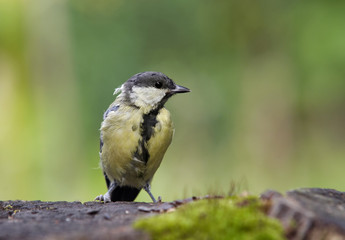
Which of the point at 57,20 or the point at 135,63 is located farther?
the point at 135,63

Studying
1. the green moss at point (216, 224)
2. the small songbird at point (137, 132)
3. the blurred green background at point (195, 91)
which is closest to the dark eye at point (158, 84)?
the small songbird at point (137, 132)

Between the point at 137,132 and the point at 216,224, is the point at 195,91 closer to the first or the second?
the point at 137,132

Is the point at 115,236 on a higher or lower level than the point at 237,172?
higher

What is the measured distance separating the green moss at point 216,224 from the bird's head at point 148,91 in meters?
2.45

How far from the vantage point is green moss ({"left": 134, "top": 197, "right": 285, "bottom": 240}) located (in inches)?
84.7

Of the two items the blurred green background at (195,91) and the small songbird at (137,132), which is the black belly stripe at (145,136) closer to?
the small songbird at (137,132)

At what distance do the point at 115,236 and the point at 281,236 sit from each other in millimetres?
765

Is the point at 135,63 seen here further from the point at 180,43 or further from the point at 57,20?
the point at 57,20

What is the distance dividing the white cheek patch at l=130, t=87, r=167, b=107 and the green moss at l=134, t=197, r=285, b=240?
2.44 metres

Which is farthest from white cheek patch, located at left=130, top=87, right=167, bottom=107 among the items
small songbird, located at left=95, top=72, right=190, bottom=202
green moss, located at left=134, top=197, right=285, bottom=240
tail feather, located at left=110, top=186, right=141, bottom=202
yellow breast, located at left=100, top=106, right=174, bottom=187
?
green moss, located at left=134, top=197, right=285, bottom=240

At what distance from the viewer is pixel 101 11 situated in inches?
494

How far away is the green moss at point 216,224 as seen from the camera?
215 cm

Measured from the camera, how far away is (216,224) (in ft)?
7.29

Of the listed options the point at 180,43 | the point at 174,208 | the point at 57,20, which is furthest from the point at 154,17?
the point at 174,208
